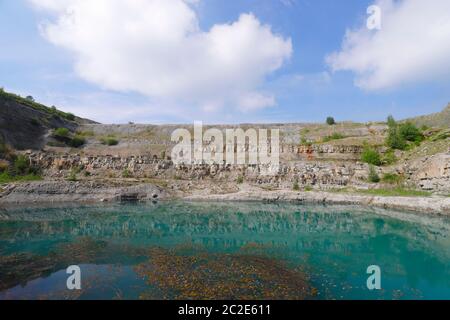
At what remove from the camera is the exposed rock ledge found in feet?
87.6

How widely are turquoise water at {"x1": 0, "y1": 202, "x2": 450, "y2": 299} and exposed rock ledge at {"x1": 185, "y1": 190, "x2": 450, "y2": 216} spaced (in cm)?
225

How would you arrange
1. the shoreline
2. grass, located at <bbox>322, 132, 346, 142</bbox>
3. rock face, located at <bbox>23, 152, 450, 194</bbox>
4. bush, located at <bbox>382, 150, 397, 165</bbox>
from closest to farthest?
1. the shoreline
2. rock face, located at <bbox>23, 152, 450, 194</bbox>
3. bush, located at <bbox>382, 150, 397, 165</bbox>
4. grass, located at <bbox>322, 132, 346, 142</bbox>

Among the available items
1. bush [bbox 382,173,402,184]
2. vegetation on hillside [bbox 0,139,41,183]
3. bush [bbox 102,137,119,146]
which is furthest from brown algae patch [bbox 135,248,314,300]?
bush [bbox 102,137,119,146]

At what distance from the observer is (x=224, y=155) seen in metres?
47.2

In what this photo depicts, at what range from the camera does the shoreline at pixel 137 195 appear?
32500mm

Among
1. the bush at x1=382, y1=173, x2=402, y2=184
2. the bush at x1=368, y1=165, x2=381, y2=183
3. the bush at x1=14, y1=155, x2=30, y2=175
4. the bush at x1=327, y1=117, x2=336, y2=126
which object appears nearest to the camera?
the bush at x1=382, y1=173, x2=402, y2=184

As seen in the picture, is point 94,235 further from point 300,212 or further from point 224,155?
point 224,155

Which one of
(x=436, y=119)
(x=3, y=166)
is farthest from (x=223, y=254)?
(x=436, y=119)

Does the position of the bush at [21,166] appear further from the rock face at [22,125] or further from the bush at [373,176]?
the bush at [373,176]

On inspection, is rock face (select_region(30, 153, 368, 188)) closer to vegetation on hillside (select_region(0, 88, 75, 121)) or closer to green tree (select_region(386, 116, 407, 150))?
green tree (select_region(386, 116, 407, 150))

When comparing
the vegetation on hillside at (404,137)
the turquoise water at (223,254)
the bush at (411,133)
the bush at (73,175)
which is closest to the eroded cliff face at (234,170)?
the bush at (73,175)

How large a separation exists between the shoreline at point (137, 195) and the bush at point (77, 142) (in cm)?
1852

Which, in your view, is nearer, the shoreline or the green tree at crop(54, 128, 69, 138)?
the shoreline
